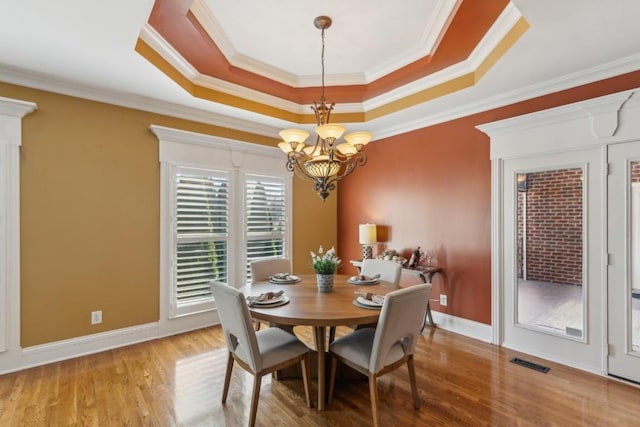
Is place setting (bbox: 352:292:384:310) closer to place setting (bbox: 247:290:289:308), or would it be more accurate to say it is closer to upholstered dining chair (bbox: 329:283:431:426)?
upholstered dining chair (bbox: 329:283:431:426)

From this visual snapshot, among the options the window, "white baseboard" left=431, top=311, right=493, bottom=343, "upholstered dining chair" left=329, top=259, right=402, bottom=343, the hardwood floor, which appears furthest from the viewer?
the window

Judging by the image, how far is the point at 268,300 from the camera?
2.28m

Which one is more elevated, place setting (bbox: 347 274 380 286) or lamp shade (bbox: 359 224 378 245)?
lamp shade (bbox: 359 224 378 245)

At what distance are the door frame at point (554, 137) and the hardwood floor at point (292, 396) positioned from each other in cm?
57

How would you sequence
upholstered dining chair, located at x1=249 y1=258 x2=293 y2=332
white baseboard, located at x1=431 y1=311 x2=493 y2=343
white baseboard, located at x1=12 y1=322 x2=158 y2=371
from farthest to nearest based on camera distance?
white baseboard, located at x1=431 y1=311 x2=493 y2=343 → upholstered dining chair, located at x1=249 y1=258 x2=293 y2=332 → white baseboard, located at x1=12 y1=322 x2=158 y2=371

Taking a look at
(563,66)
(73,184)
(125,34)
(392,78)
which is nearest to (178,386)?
(73,184)

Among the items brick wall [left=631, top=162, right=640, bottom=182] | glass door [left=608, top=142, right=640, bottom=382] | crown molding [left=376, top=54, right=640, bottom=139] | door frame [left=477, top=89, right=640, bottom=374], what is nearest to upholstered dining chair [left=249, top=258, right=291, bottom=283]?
door frame [left=477, top=89, right=640, bottom=374]

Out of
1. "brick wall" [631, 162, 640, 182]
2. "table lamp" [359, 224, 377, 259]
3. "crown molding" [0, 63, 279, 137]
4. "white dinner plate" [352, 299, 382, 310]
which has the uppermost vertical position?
"crown molding" [0, 63, 279, 137]

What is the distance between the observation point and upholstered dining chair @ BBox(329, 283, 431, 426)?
1915 mm

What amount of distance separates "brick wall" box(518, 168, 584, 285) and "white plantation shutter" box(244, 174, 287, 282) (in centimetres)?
303

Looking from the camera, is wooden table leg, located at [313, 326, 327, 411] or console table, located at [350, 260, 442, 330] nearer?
wooden table leg, located at [313, 326, 327, 411]

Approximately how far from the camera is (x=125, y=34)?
223 centimetres

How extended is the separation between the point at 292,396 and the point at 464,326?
7.35ft

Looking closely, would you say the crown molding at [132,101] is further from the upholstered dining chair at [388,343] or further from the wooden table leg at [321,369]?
the upholstered dining chair at [388,343]
